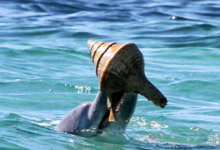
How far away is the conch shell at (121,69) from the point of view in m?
3.50

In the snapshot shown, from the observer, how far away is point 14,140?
4.19 meters

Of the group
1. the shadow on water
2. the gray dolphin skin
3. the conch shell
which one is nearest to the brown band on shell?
the conch shell

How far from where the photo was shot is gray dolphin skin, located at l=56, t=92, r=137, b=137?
383cm

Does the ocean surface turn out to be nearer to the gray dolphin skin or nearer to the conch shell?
the gray dolphin skin

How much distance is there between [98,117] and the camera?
12.6 feet

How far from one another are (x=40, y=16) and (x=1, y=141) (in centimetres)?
1154

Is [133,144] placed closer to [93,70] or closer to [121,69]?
[121,69]

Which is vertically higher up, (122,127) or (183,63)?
(122,127)

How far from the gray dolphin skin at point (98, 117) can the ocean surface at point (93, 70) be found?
99 mm

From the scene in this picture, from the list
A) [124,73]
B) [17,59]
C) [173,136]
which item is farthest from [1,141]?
[17,59]

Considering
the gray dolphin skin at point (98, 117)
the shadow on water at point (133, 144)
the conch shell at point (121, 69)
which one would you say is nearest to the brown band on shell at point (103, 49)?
the conch shell at point (121, 69)

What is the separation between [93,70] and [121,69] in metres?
4.85

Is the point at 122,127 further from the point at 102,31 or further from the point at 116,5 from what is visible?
the point at 116,5

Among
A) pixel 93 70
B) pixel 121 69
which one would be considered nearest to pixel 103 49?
pixel 121 69
